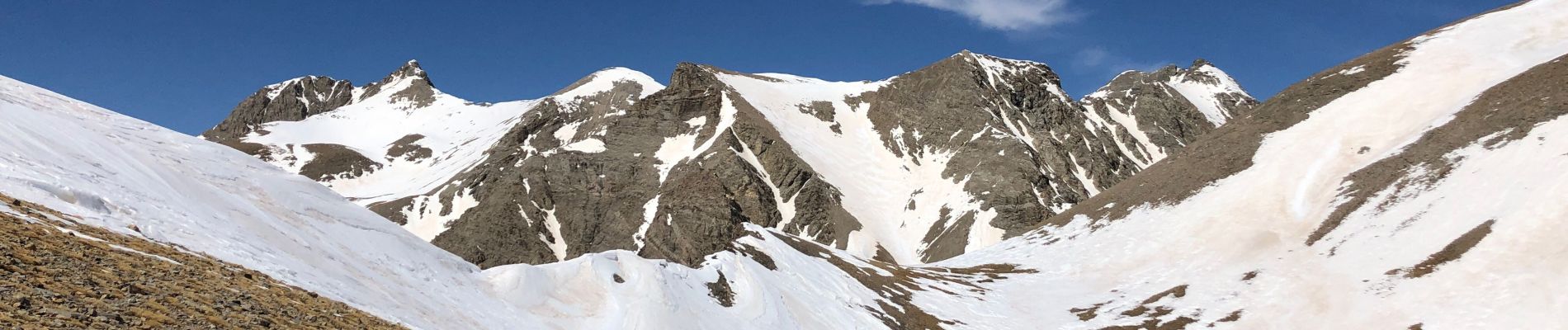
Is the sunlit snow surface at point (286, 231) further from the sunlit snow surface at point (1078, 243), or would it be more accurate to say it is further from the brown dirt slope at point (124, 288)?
the brown dirt slope at point (124, 288)

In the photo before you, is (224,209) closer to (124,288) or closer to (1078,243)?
(124,288)

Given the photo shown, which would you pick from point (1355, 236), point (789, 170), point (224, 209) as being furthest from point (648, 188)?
point (224, 209)

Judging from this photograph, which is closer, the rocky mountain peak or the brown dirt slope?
the brown dirt slope

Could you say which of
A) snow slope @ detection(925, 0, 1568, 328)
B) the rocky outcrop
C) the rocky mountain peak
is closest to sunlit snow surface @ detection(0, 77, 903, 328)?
snow slope @ detection(925, 0, 1568, 328)

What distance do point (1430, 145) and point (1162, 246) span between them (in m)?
18.9

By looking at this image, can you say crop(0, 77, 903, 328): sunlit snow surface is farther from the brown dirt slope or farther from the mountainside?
the mountainside

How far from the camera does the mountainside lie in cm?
13988

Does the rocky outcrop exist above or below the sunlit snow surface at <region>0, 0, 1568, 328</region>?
above

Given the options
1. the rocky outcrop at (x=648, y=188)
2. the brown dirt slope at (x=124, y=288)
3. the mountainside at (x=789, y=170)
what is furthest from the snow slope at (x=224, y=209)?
the rocky outcrop at (x=648, y=188)

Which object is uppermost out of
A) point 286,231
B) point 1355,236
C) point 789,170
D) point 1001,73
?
point 1001,73

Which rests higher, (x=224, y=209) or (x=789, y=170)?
(x=789, y=170)

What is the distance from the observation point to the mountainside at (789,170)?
139875mm

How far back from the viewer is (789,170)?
150 metres

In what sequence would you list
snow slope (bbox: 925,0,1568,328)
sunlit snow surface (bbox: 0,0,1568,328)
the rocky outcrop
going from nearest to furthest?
sunlit snow surface (bbox: 0,0,1568,328)
snow slope (bbox: 925,0,1568,328)
the rocky outcrop
